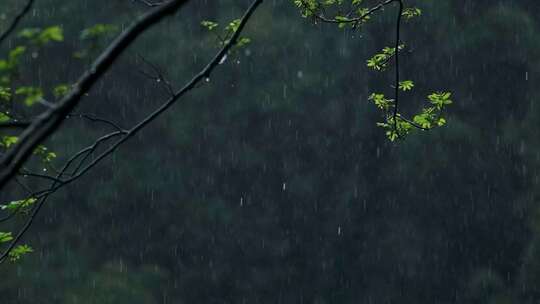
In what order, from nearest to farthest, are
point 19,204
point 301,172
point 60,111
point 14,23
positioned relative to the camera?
1. point 60,111
2. point 14,23
3. point 19,204
4. point 301,172

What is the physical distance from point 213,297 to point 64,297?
2.39m

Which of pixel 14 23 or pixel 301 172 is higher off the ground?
pixel 301 172

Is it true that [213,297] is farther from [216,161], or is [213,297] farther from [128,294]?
[216,161]

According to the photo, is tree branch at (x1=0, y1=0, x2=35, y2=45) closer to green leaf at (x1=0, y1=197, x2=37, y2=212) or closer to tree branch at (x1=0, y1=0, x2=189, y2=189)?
tree branch at (x1=0, y1=0, x2=189, y2=189)

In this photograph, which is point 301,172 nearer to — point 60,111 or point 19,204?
point 19,204

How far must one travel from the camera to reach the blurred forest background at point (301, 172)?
12430 millimetres

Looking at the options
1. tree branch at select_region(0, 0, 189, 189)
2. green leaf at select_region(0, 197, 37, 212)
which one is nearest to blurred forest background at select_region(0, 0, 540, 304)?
green leaf at select_region(0, 197, 37, 212)

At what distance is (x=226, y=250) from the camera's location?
42.0ft

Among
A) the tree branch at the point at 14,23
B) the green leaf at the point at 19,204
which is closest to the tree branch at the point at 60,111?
the tree branch at the point at 14,23

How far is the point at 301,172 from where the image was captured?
13.4 meters

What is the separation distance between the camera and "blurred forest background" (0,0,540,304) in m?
12.4

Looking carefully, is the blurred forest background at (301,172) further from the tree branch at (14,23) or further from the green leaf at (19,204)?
the tree branch at (14,23)

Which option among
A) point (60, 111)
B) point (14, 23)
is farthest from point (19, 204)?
point (60, 111)

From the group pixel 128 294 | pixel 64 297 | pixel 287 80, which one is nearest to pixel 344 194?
pixel 287 80
